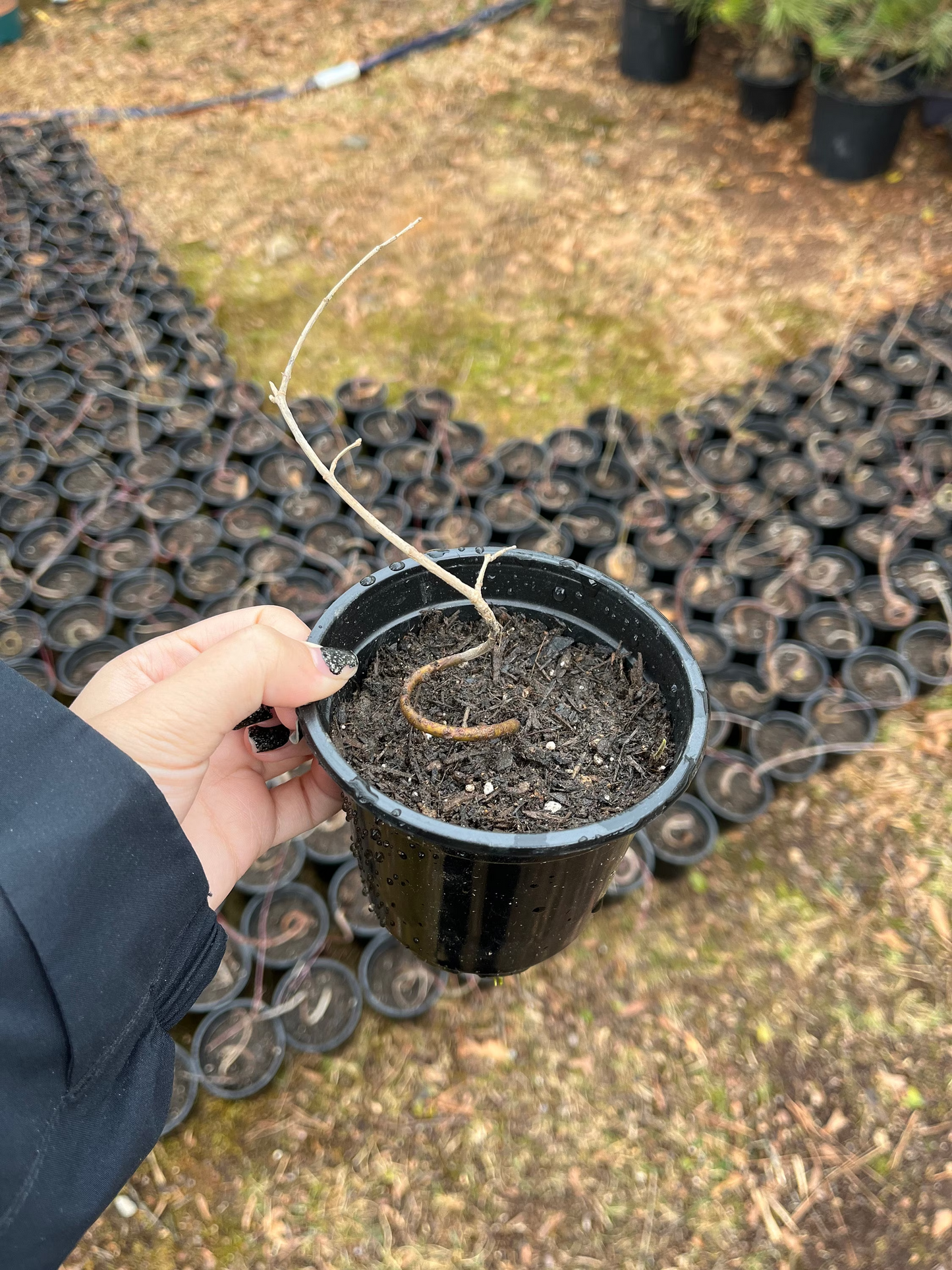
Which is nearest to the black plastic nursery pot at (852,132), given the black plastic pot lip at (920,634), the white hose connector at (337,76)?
the white hose connector at (337,76)

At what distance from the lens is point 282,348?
3434 millimetres

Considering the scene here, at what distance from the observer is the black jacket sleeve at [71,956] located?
79 centimetres

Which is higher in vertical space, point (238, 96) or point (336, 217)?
point (238, 96)

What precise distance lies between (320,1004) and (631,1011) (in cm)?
74

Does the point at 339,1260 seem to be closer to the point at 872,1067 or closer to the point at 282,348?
the point at 872,1067

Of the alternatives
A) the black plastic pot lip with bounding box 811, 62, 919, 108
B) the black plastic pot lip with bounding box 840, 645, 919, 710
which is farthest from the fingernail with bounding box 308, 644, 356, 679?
the black plastic pot lip with bounding box 811, 62, 919, 108

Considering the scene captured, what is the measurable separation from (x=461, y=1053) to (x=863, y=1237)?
90 centimetres

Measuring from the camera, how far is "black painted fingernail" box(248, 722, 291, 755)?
118 cm

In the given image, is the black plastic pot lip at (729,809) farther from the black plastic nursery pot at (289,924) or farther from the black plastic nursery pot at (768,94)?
the black plastic nursery pot at (768,94)

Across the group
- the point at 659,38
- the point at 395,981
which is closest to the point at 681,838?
the point at 395,981

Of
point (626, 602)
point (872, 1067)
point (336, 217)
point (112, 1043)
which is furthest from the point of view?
point (336, 217)

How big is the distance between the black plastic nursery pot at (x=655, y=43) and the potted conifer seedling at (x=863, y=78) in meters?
0.90

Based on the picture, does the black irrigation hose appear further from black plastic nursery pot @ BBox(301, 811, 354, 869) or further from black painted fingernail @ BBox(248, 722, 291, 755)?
black painted fingernail @ BBox(248, 722, 291, 755)

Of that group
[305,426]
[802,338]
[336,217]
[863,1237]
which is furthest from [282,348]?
[863,1237]
